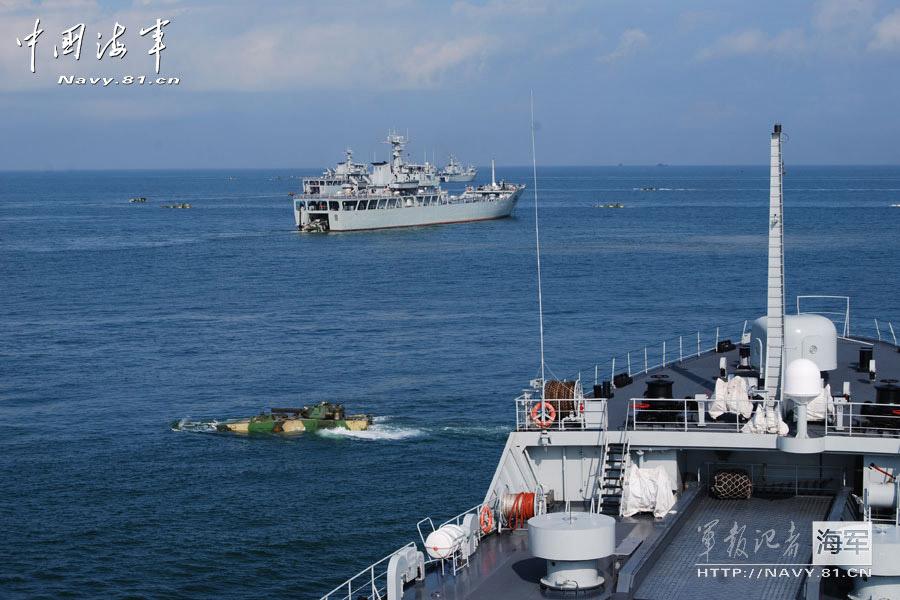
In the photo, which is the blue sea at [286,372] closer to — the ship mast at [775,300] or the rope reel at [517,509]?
the rope reel at [517,509]

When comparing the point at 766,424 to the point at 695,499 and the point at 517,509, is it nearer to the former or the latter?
the point at 695,499

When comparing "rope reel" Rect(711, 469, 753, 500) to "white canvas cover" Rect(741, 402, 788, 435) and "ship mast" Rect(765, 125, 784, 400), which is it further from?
"ship mast" Rect(765, 125, 784, 400)

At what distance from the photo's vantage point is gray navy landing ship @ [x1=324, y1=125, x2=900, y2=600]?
17734mm

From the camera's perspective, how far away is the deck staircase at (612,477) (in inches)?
906

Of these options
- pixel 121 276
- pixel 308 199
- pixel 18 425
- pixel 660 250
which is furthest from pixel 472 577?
pixel 308 199

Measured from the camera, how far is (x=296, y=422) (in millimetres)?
50938

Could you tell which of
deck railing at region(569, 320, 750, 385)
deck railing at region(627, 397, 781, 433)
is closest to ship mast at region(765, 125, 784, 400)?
deck railing at region(627, 397, 781, 433)

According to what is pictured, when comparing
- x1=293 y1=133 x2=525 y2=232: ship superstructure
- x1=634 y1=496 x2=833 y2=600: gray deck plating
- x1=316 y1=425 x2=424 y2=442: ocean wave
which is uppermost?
x1=293 y1=133 x2=525 y2=232: ship superstructure

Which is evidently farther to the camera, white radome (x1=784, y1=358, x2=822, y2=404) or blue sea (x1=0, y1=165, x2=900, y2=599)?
blue sea (x1=0, y1=165, x2=900, y2=599)

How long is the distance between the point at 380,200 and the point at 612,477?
6426 inches

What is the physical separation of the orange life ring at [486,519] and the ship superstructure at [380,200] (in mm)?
155731

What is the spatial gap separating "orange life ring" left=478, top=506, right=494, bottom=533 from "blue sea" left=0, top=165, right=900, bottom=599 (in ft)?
42.0

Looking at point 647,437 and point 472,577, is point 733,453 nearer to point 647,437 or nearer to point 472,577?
point 647,437

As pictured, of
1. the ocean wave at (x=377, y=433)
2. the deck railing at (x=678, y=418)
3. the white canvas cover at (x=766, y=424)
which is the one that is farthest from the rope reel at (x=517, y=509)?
the ocean wave at (x=377, y=433)
